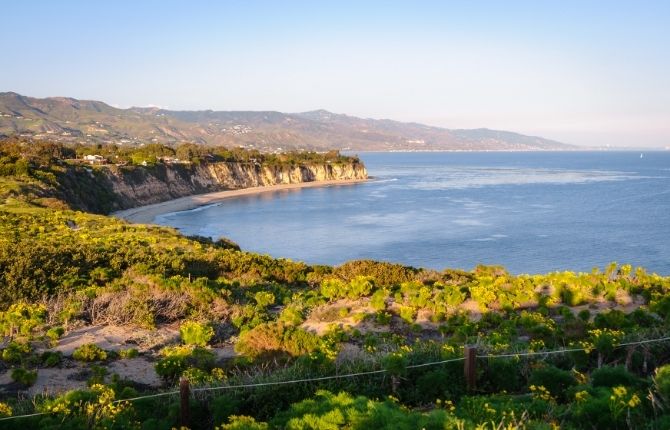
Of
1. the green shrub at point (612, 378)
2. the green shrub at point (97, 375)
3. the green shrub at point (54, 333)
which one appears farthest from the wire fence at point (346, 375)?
the green shrub at point (54, 333)

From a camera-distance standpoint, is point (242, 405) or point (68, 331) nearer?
point (242, 405)

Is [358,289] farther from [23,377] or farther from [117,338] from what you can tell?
[23,377]

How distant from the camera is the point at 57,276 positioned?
58.9 ft

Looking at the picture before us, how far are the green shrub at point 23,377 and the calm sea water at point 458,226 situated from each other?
31.7 meters

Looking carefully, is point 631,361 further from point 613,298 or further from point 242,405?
point 613,298

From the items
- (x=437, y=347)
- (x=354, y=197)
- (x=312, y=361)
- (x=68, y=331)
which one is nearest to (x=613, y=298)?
(x=437, y=347)

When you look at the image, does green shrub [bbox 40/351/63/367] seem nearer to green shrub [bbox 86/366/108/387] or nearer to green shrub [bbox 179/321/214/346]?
green shrub [bbox 86/366/108/387]

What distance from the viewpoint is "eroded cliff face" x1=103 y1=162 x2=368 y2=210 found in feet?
261

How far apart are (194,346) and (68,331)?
3.50 m

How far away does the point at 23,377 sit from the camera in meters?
10.7

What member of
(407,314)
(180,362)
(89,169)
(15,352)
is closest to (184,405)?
(180,362)

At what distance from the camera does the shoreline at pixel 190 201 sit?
2685 inches

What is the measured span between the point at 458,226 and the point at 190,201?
4569cm

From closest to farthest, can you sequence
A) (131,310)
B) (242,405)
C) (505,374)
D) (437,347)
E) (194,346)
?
(242,405), (505,374), (437,347), (194,346), (131,310)
